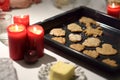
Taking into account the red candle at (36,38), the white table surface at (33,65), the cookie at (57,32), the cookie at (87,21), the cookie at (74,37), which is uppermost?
the red candle at (36,38)

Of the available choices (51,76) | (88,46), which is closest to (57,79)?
(51,76)

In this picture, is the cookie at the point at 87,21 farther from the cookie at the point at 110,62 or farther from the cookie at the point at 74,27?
the cookie at the point at 110,62

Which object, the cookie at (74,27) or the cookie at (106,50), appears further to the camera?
the cookie at (74,27)

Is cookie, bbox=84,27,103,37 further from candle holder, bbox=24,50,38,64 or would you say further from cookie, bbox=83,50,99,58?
candle holder, bbox=24,50,38,64

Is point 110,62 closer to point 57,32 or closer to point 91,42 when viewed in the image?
point 91,42

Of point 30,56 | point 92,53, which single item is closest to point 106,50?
point 92,53

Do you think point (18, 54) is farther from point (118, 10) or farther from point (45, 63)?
point (118, 10)

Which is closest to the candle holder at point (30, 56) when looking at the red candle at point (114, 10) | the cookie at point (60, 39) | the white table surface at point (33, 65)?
the white table surface at point (33, 65)
